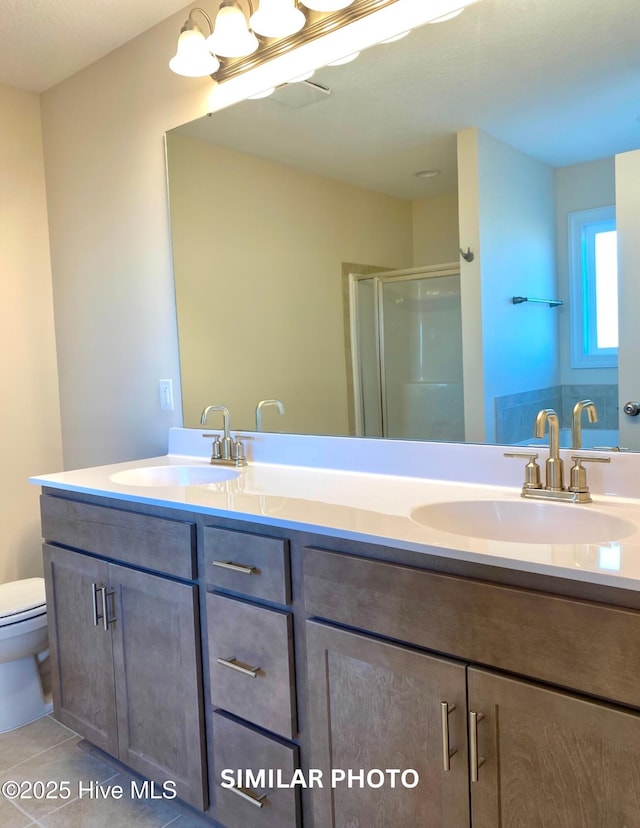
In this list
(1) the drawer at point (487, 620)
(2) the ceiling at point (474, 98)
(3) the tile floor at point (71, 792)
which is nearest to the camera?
(1) the drawer at point (487, 620)

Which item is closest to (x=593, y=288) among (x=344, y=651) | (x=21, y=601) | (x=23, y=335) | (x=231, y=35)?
(x=344, y=651)

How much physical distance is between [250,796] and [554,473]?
38.5 inches

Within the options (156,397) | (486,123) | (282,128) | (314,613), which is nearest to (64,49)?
(282,128)

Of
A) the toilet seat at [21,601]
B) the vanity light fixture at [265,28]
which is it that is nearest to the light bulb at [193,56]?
the vanity light fixture at [265,28]

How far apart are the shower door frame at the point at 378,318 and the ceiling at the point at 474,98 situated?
0.66 feet

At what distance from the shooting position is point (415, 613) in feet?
3.61

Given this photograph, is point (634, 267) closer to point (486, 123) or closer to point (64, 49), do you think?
point (486, 123)

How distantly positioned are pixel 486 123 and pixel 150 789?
199 centimetres

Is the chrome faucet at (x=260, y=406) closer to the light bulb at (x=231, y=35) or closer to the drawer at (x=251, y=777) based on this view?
the drawer at (x=251, y=777)

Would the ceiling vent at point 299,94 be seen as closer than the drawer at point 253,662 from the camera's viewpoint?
No

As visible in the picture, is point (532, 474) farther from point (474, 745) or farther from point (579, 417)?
point (474, 745)

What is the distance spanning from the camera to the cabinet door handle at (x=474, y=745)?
1.04m

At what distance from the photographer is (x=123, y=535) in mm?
1672

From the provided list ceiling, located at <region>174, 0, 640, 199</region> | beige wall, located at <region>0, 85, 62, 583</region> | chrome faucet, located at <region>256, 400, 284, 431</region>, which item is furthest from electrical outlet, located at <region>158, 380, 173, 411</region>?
ceiling, located at <region>174, 0, 640, 199</region>
